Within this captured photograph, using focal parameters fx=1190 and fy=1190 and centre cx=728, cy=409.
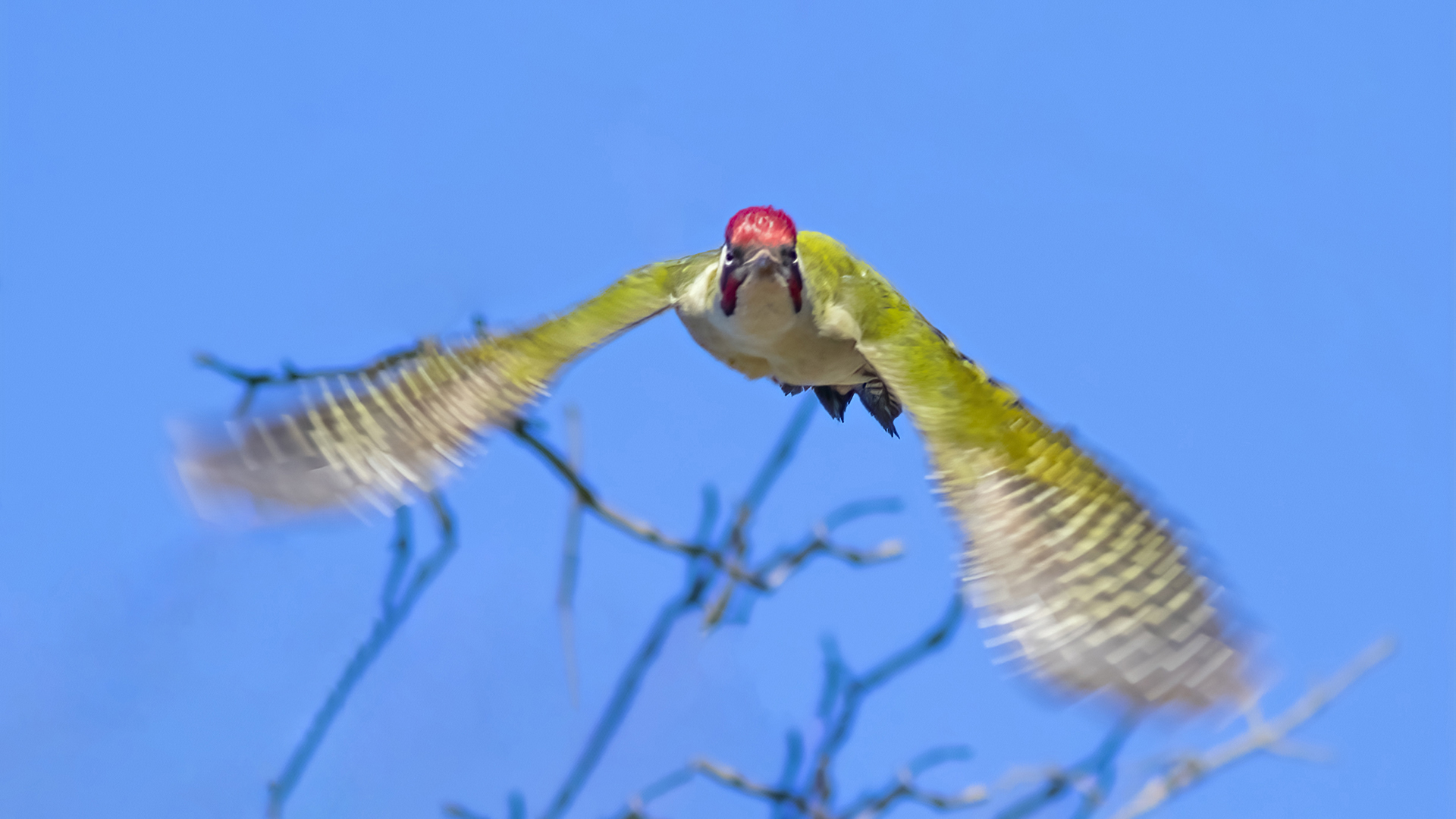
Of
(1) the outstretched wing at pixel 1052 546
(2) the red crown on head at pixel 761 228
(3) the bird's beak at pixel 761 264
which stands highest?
(2) the red crown on head at pixel 761 228

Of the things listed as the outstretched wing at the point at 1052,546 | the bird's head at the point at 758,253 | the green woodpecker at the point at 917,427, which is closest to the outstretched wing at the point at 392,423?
the green woodpecker at the point at 917,427

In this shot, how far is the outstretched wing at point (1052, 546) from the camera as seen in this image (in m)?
1.96

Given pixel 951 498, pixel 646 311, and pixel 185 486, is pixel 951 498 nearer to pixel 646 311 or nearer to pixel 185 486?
pixel 646 311

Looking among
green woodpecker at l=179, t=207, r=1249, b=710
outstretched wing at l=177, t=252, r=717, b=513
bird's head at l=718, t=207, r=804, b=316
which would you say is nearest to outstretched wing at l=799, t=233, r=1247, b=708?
green woodpecker at l=179, t=207, r=1249, b=710

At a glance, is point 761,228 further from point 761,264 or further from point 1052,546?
point 1052,546

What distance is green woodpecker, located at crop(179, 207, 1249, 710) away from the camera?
6.63ft

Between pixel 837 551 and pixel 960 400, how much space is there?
500mm

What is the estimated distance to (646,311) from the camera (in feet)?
7.91

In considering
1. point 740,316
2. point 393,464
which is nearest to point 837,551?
point 740,316

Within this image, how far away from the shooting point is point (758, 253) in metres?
2.25

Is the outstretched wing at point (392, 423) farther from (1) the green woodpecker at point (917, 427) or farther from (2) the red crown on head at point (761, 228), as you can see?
(2) the red crown on head at point (761, 228)

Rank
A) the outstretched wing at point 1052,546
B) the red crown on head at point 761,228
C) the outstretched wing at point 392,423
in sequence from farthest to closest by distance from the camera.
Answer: the red crown on head at point 761,228, the outstretched wing at point 392,423, the outstretched wing at point 1052,546

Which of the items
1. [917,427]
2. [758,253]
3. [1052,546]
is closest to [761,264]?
[758,253]

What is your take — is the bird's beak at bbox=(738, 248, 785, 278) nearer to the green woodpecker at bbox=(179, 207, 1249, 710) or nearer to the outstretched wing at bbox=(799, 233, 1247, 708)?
the green woodpecker at bbox=(179, 207, 1249, 710)
